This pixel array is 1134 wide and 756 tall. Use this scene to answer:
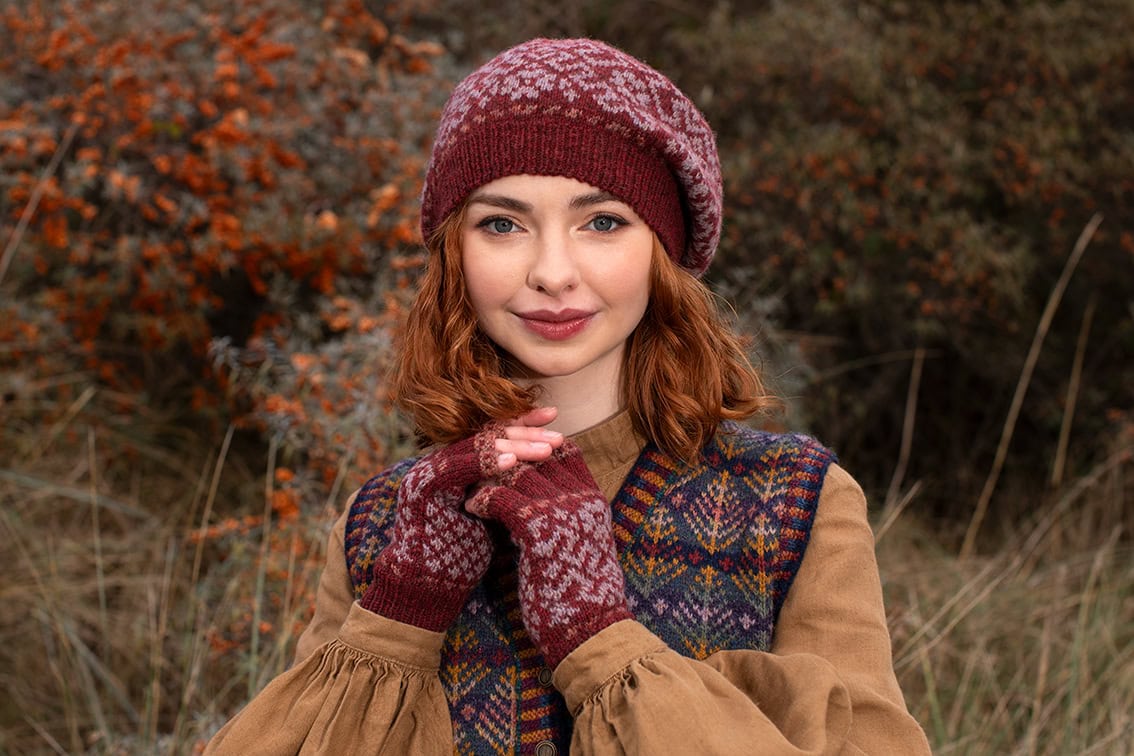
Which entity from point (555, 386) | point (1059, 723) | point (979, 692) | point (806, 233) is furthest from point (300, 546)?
point (806, 233)

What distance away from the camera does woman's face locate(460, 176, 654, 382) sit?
5.98 feet

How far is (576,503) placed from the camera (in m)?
1.73

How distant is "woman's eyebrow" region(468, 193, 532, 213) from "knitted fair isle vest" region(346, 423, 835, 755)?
0.44m

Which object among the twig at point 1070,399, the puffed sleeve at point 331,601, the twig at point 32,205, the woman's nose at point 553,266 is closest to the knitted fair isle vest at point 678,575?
the puffed sleeve at point 331,601

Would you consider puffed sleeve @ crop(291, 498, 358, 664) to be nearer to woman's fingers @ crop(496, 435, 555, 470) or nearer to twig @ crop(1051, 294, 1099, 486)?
woman's fingers @ crop(496, 435, 555, 470)

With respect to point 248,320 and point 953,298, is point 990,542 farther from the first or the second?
point 248,320

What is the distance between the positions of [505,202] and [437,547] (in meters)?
0.51

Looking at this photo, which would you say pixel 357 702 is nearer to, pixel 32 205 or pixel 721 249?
pixel 32 205

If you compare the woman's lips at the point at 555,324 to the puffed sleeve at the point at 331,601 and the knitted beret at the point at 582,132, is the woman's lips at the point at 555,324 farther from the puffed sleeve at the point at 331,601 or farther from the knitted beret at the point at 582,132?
the puffed sleeve at the point at 331,601

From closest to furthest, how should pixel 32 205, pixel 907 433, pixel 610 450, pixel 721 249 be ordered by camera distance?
pixel 610 450 < pixel 907 433 < pixel 32 205 < pixel 721 249

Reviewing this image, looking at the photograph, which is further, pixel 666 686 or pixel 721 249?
pixel 721 249

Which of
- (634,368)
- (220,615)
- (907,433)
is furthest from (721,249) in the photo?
(634,368)

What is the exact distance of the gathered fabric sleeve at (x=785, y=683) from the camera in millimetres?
1556

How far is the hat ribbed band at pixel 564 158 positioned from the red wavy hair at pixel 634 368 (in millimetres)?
75
